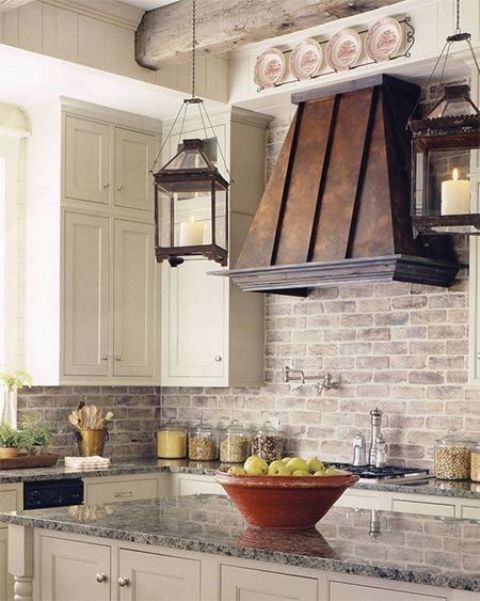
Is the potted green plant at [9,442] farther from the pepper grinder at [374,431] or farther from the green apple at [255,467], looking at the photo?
the green apple at [255,467]

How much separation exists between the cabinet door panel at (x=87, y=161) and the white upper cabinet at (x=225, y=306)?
24.1 inches

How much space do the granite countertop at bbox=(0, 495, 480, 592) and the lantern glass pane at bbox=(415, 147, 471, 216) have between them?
1201mm

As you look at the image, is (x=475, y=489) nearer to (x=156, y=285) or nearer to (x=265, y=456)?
(x=265, y=456)

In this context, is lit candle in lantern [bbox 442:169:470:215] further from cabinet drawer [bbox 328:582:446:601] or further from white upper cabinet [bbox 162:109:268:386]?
white upper cabinet [bbox 162:109:268:386]

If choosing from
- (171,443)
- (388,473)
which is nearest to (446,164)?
(388,473)

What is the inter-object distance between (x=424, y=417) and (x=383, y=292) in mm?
767

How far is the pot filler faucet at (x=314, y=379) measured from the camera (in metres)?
6.25

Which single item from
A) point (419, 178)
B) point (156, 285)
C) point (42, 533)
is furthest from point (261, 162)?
point (42, 533)

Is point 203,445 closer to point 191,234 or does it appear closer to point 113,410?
point 113,410

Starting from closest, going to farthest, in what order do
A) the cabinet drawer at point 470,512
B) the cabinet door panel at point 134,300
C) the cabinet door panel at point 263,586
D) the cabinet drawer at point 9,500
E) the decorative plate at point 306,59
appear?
the cabinet door panel at point 263,586 → the cabinet drawer at point 470,512 → the cabinet drawer at point 9,500 → the decorative plate at point 306,59 → the cabinet door panel at point 134,300

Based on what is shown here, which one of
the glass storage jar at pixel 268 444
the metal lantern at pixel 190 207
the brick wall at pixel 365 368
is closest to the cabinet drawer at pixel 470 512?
the brick wall at pixel 365 368

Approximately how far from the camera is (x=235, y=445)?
21.1ft

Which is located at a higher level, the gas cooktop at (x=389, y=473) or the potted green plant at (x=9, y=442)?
the potted green plant at (x=9, y=442)

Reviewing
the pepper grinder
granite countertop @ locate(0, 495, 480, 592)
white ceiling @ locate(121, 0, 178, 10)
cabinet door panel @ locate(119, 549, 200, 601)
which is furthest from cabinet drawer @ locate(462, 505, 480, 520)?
white ceiling @ locate(121, 0, 178, 10)
